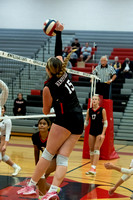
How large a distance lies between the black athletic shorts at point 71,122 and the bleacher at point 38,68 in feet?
28.5

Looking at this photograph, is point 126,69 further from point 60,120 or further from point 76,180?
point 60,120

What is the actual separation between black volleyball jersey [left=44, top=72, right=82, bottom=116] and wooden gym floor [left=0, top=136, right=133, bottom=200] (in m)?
1.52

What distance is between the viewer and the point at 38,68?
52.5 ft

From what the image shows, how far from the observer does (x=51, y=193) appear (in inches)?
153

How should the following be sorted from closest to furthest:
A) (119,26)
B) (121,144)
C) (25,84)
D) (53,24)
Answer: (53,24) < (121,144) < (25,84) < (119,26)

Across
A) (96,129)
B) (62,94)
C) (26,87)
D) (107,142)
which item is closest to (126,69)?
(26,87)

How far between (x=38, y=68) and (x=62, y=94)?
1213cm

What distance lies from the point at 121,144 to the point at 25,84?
4.91m

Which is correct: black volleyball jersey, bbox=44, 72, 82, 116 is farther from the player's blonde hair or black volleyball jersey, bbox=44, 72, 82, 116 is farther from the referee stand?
the referee stand

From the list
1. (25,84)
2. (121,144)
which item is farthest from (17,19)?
(121,144)

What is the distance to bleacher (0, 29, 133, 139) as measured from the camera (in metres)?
13.8

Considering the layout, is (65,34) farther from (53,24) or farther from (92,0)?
(53,24)

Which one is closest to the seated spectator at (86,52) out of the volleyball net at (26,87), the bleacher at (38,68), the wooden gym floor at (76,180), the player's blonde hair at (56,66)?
the bleacher at (38,68)

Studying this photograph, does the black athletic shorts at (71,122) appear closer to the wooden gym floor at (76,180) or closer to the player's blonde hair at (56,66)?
the player's blonde hair at (56,66)
